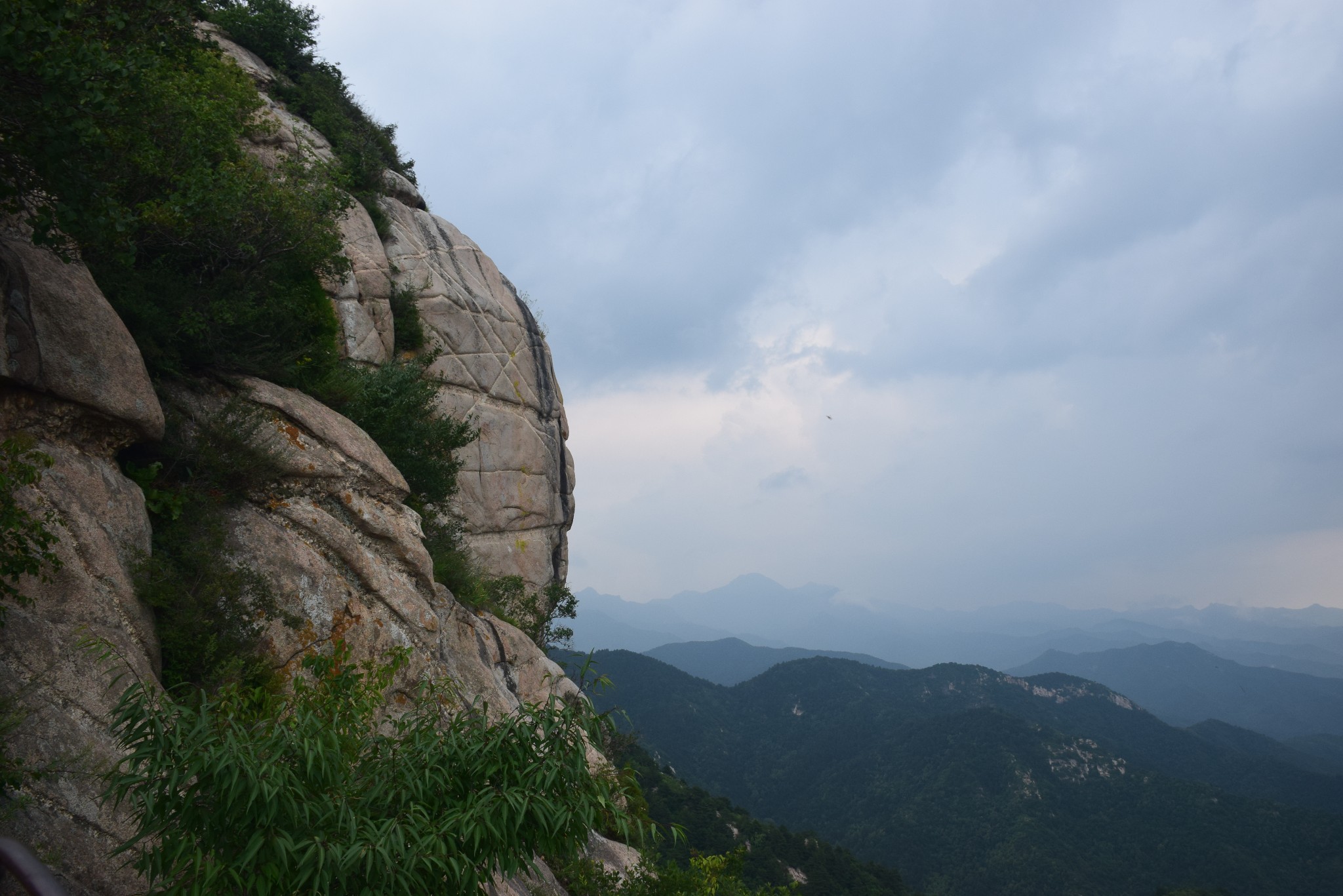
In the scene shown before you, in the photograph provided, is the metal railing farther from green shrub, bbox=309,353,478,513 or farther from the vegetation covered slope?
the vegetation covered slope

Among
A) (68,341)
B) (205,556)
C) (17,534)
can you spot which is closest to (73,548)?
(17,534)

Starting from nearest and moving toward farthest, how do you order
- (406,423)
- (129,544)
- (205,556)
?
1. (129,544)
2. (205,556)
3. (406,423)

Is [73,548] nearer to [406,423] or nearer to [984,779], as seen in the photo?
[406,423]

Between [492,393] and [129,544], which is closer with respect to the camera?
[129,544]

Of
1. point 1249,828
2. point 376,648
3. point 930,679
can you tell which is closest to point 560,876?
point 376,648

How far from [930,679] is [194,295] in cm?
17227

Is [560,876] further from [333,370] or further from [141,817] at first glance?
[333,370]

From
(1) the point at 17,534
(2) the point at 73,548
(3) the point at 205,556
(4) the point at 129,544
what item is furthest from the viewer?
(3) the point at 205,556

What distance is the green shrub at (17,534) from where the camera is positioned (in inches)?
237

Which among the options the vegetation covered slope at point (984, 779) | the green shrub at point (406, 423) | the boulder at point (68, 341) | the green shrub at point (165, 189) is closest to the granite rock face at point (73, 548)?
the boulder at point (68, 341)

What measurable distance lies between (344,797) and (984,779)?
4615 inches

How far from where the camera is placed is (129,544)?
8.48 m

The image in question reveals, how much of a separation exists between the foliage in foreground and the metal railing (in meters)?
2.19

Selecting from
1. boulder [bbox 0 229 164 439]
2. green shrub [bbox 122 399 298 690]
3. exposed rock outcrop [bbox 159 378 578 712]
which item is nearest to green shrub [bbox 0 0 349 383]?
boulder [bbox 0 229 164 439]
